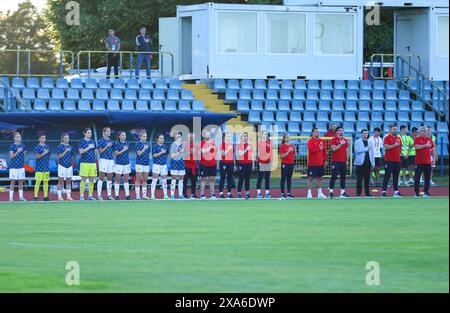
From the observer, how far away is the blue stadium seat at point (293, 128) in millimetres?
37781

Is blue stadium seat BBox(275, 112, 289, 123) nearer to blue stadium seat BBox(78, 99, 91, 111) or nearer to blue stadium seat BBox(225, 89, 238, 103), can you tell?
blue stadium seat BBox(225, 89, 238, 103)

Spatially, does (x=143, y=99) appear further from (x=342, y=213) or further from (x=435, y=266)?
(x=435, y=266)

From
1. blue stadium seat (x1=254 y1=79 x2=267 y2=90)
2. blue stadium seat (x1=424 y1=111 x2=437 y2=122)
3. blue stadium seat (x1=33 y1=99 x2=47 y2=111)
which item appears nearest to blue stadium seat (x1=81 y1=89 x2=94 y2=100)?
blue stadium seat (x1=33 y1=99 x2=47 y2=111)

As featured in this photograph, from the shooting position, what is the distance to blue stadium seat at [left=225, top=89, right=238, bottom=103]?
3897cm

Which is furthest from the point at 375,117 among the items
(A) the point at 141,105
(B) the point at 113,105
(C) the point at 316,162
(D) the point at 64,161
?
(D) the point at 64,161

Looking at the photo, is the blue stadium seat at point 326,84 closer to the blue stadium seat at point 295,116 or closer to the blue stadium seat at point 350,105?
the blue stadium seat at point 350,105

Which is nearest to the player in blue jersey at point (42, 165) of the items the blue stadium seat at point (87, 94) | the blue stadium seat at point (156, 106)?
the blue stadium seat at point (87, 94)

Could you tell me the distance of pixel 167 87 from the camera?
38.8m

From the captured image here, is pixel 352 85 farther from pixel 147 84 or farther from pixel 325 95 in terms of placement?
pixel 147 84

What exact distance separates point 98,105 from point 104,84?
→ 1900 mm

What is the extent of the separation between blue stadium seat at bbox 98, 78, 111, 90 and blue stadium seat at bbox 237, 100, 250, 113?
4.30 m

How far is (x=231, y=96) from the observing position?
3922 cm
